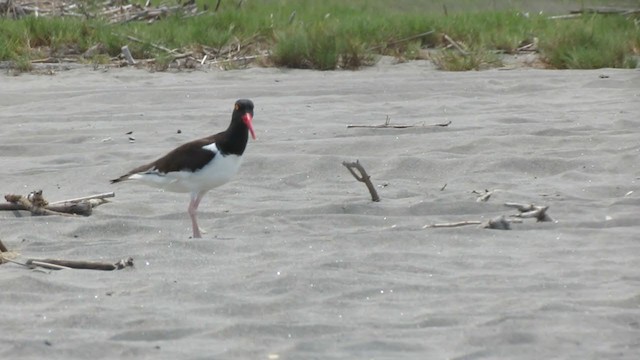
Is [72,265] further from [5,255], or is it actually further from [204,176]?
[204,176]

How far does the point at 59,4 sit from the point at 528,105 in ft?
27.4

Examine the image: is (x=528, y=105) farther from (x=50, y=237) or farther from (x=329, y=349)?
(x=329, y=349)

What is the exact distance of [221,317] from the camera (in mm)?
5574

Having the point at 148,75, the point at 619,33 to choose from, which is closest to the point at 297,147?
the point at 148,75

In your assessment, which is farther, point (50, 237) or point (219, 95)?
point (219, 95)

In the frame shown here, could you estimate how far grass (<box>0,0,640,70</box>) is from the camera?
43.9 ft

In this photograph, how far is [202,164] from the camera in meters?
7.51

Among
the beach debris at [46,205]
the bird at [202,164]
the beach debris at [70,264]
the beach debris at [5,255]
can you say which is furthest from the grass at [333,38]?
the beach debris at [70,264]

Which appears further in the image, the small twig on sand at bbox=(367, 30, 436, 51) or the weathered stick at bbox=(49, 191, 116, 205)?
the small twig on sand at bbox=(367, 30, 436, 51)

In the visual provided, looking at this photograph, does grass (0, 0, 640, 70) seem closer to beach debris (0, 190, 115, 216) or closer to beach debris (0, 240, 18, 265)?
beach debris (0, 190, 115, 216)

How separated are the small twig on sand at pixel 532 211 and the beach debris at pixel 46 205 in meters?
2.33

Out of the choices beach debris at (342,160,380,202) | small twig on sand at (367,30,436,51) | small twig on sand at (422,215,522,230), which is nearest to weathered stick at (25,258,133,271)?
small twig on sand at (422,215,522,230)

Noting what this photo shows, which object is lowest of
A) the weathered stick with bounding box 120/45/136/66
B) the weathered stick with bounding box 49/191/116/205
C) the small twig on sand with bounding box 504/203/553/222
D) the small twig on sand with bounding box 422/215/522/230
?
the weathered stick with bounding box 120/45/136/66

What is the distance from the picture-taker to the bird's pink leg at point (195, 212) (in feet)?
23.6
